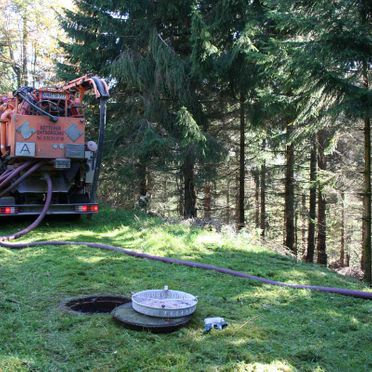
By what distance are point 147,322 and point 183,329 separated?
0.34m

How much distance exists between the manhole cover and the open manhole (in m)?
0.51

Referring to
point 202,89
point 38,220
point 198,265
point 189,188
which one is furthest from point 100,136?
point 202,89

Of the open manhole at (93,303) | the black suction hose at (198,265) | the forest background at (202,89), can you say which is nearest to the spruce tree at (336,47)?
the forest background at (202,89)

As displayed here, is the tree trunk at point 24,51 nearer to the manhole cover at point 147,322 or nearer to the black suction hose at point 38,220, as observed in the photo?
the black suction hose at point 38,220

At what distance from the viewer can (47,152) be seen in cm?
875

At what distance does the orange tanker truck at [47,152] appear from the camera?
8627 millimetres

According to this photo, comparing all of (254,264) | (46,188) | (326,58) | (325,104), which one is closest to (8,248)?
(46,188)

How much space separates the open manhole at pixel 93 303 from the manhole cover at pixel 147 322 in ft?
1.66

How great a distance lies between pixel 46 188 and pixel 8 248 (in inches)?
90.1

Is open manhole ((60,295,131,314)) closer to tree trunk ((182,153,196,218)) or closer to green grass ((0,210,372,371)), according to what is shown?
green grass ((0,210,372,371))

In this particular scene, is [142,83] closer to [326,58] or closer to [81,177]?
[81,177]

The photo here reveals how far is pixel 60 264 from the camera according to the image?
20.1 ft

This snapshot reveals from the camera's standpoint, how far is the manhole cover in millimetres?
3848

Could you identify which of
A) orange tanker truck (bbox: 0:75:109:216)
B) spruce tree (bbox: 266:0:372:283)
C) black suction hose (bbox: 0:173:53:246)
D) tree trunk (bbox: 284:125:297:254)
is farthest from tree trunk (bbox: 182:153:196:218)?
spruce tree (bbox: 266:0:372:283)
